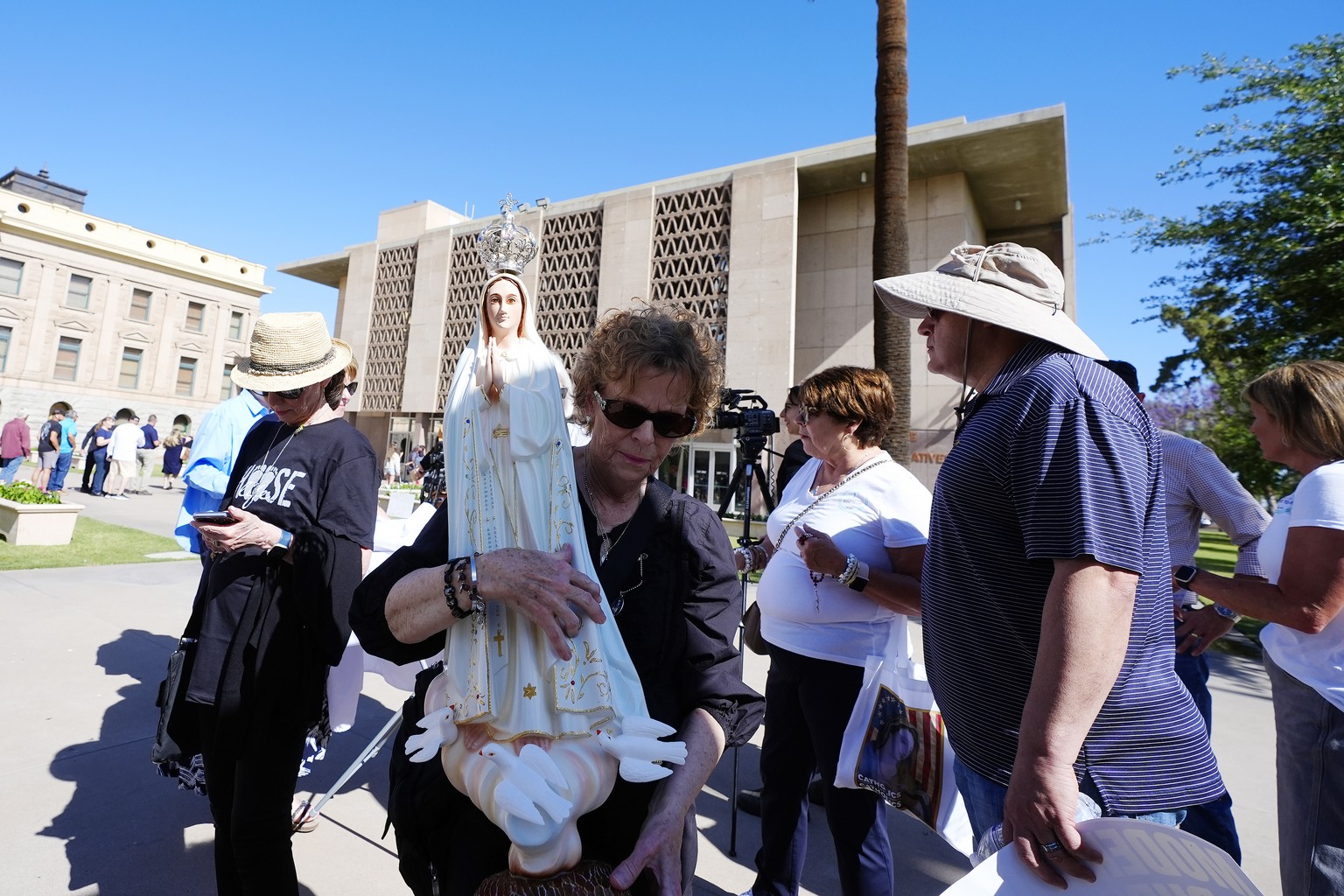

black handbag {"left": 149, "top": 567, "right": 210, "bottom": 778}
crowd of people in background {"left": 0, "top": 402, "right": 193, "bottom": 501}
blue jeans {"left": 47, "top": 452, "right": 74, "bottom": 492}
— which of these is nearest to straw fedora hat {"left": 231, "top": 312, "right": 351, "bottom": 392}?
black handbag {"left": 149, "top": 567, "right": 210, "bottom": 778}

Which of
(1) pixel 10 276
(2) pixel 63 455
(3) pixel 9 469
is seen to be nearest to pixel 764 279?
(2) pixel 63 455

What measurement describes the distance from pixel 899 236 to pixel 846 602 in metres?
6.13

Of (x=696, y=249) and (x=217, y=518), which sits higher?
(x=696, y=249)

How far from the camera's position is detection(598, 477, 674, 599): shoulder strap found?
4.79 ft

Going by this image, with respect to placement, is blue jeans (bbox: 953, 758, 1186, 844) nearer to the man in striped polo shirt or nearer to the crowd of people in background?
the man in striped polo shirt

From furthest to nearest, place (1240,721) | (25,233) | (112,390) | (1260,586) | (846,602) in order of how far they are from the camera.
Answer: (112,390) < (25,233) < (1240,721) < (846,602) < (1260,586)

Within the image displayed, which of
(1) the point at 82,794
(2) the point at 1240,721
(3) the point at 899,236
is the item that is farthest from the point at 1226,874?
(3) the point at 899,236

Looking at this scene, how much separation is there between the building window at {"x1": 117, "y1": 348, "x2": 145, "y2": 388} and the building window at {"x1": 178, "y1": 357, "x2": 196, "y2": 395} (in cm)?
204

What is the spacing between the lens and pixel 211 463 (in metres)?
3.21

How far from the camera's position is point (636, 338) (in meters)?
1.56

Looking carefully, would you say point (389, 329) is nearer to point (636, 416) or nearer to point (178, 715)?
point (178, 715)

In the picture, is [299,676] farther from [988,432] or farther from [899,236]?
[899,236]

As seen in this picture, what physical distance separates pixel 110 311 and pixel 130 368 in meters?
3.52

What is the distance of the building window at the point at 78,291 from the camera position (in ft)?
124
